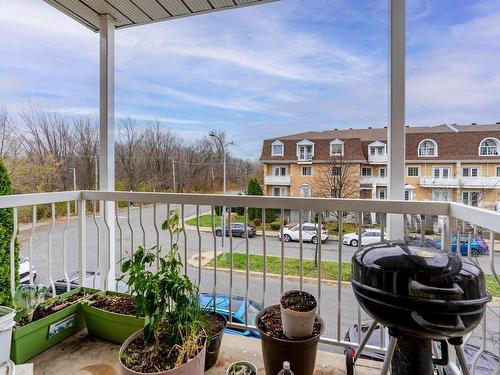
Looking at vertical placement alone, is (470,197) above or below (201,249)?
above

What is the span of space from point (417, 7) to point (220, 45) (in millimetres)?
1384

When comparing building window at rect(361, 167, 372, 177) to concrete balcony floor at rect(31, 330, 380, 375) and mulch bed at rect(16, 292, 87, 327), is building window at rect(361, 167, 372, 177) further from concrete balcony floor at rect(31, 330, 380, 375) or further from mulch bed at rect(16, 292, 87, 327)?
mulch bed at rect(16, 292, 87, 327)

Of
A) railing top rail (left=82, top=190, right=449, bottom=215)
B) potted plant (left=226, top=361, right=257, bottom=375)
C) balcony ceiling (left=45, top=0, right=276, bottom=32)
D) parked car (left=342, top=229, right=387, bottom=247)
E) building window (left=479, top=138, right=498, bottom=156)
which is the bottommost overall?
potted plant (left=226, top=361, right=257, bottom=375)

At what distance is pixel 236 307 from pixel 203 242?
55cm

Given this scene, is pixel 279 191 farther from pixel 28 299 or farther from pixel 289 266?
pixel 28 299

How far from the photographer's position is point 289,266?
2131mm

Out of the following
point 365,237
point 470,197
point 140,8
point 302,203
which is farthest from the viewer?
point 140,8

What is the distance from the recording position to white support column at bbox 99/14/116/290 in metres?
2.50

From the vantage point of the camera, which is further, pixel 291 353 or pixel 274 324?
pixel 274 324

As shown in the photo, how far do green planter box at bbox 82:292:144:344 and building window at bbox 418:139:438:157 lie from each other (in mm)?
2002

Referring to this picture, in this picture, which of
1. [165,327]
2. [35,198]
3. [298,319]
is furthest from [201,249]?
[35,198]

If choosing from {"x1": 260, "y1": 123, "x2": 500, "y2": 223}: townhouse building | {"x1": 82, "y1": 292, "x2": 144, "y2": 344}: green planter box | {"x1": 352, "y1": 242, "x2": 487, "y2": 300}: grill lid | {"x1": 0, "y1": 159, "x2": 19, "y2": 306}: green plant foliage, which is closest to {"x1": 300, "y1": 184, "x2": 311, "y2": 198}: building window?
{"x1": 260, "y1": 123, "x2": 500, "y2": 223}: townhouse building

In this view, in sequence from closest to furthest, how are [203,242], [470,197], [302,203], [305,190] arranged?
[470,197]
[302,203]
[305,190]
[203,242]

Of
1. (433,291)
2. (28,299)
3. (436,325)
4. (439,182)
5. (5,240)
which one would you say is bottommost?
(28,299)
